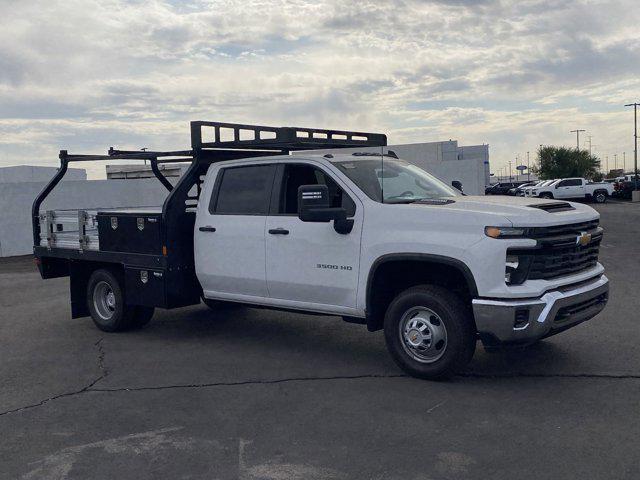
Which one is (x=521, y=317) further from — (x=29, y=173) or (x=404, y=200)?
(x=29, y=173)

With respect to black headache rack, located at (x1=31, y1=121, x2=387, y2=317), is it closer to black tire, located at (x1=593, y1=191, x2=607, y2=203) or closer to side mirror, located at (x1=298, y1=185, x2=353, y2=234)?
side mirror, located at (x1=298, y1=185, x2=353, y2=234)

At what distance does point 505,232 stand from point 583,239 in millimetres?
981

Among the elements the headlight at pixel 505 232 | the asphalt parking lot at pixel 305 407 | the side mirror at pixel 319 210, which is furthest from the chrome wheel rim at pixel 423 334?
the side mirror at pixel 319 210

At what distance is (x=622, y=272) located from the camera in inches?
484

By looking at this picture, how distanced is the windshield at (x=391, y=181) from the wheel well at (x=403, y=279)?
63 centimetres

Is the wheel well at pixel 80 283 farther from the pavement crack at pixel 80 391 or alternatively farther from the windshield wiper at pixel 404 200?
the windshield wiper at pixel 404 200

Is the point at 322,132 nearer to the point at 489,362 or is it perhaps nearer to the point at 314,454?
the point at 489,362

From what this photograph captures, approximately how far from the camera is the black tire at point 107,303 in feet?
27.7

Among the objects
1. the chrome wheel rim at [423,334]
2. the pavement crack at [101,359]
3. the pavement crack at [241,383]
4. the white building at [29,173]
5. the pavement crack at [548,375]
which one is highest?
the white building at [29,173]

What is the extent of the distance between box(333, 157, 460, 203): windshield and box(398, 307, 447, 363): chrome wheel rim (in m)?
1.10

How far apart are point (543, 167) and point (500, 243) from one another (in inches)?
3780

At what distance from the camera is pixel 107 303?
8.80 meters

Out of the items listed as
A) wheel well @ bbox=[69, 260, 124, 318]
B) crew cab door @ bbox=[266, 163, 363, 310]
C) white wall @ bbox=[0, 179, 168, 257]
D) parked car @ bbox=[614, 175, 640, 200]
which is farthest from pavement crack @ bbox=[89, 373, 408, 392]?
parked car @ bbox=[614, 175, 640, 200]

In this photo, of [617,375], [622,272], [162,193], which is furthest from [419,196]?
[162,193]
